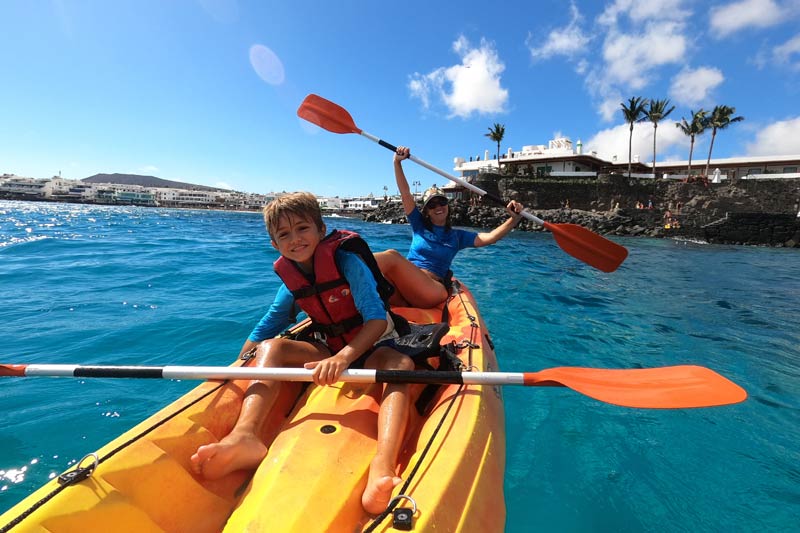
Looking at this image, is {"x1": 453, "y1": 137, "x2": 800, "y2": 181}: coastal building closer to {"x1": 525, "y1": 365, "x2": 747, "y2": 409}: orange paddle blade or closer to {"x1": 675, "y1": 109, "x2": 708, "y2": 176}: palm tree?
{"x1": 675, "y1": 109, "x2": 708, "y2": 176}: palm tree

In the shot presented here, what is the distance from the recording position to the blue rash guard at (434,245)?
467 cm

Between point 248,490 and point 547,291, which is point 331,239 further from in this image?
point 547,291

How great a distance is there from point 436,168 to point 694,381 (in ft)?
12.9

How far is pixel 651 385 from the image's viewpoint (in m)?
2.22

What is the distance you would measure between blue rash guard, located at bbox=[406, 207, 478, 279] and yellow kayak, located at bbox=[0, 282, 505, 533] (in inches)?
100

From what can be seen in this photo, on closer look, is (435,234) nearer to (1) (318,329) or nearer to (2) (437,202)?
(2) (437,202)

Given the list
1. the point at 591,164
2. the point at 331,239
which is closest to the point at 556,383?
the point at 331,239

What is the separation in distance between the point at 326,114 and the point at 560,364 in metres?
4.76

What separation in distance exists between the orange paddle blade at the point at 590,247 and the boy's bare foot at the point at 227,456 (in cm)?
426

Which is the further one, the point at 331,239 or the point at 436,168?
the point at 436,168

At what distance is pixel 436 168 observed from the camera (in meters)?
5.37

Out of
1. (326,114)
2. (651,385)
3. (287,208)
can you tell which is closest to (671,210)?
(326,114)

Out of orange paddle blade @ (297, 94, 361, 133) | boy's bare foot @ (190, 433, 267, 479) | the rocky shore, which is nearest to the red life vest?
boy's bare foot @ (190, 433, 267, 479)

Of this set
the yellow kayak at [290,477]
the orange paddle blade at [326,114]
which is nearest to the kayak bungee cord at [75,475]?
the yellow kayak at [290,477]
